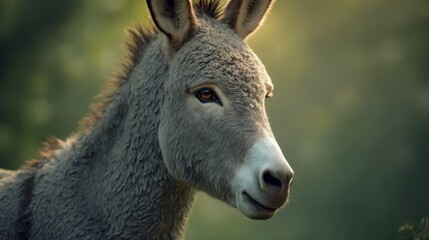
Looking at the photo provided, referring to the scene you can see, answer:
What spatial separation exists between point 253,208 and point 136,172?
63 cm

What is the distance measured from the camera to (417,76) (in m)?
13.3

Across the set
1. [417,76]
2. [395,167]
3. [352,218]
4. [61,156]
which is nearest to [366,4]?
[417,76]

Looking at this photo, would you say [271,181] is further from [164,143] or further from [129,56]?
[129,56]

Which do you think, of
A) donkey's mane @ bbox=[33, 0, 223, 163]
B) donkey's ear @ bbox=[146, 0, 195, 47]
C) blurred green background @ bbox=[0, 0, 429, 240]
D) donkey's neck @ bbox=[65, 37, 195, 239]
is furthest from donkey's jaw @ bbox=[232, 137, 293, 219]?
blurred green background @ bbox=[0, 0, 429, 240]

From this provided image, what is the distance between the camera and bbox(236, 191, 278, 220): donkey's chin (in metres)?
3.67

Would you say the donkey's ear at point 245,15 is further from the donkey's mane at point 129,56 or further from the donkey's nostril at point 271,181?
the donkey's nostril at point 271,181

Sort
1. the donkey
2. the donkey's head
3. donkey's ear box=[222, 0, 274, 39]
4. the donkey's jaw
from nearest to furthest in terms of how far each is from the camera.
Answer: the donkey's jaw < the donkey's head < the donkey < donkey's ear box=[222, 0, 274, 39]

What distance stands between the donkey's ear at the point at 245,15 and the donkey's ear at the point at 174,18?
26 cm

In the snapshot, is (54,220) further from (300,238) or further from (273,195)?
(300,238)

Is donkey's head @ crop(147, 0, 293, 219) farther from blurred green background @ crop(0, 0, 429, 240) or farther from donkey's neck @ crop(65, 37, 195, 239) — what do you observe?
blurred green background @ crop(0, 0, 429, 240)

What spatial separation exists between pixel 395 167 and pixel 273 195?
9.66 meters

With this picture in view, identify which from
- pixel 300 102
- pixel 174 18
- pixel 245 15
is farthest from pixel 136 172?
pixel 300 102

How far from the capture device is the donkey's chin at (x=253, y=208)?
367cm

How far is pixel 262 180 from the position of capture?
358 centimetres
